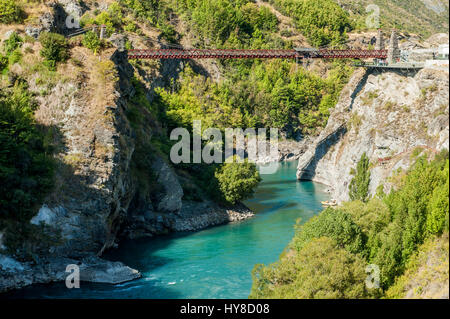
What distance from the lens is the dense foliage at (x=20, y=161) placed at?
26.2 metres

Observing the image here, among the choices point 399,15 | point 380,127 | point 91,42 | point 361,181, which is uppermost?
point 399,15

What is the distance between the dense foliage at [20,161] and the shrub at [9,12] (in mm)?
6959

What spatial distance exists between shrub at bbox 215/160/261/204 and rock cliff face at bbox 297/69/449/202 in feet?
22.2

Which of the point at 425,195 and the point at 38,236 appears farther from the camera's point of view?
the point at 38,236

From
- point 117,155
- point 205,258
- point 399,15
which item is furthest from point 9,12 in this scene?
point 399,15

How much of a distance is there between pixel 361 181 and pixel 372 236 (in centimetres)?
1366

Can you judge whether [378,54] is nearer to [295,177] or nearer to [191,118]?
[295,177]

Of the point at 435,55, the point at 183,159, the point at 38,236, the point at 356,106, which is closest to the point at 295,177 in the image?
the point at 356,106

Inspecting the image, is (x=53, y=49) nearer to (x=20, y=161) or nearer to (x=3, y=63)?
(x=3, y=63)

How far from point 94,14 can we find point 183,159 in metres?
25.9

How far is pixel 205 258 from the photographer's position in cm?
2927

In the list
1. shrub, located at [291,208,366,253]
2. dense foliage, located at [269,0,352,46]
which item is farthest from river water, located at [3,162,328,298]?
dense foliage, located at [269,0,352,46]

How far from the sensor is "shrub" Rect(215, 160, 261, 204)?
37.8 metres

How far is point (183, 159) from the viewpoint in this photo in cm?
4028
